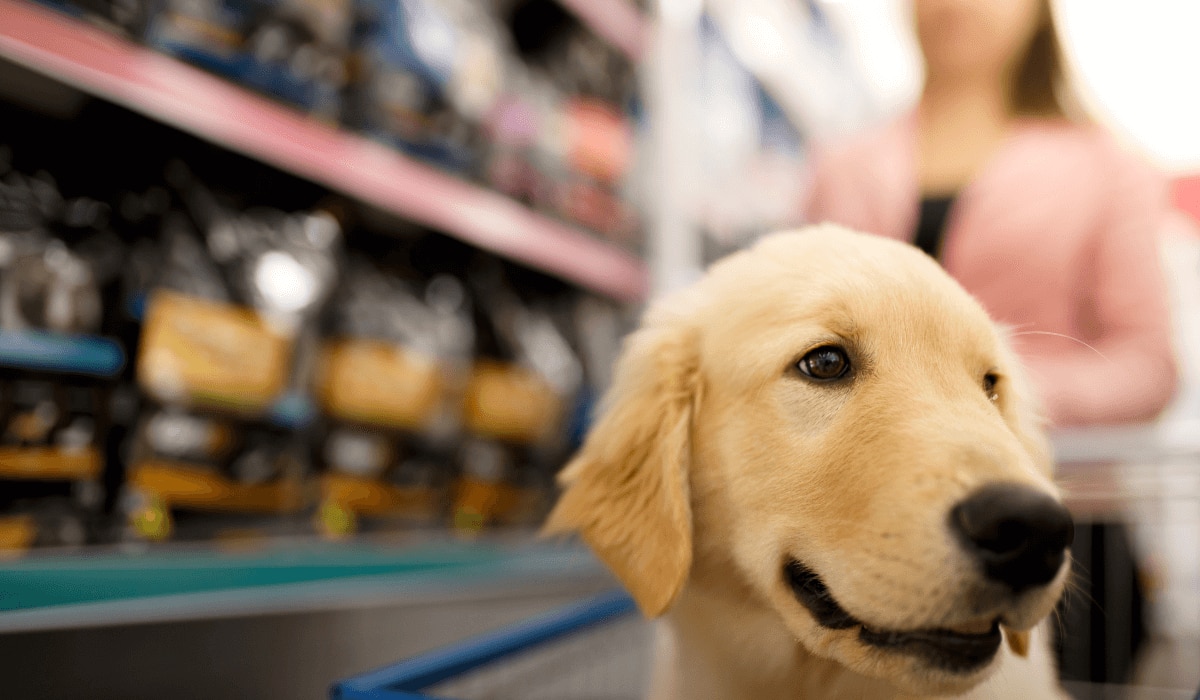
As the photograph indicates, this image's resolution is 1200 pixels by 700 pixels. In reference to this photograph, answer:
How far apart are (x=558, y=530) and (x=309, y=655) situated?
1.85 ft

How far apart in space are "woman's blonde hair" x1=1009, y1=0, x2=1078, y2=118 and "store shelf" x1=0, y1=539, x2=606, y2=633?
155 centimetres

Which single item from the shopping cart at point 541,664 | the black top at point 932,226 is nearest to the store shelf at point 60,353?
the shopping cart at point 541,664

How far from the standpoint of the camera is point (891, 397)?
75 centimetres

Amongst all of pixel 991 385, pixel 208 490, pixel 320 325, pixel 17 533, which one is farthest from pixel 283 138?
pixel 991 385

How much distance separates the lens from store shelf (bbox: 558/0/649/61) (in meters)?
2.35

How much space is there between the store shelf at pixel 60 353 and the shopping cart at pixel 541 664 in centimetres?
80

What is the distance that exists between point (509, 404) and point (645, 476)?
1142mm

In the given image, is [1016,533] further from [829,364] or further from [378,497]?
[378,497]

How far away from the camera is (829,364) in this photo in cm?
82

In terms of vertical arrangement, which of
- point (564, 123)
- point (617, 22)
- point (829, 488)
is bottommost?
point (829, 488)

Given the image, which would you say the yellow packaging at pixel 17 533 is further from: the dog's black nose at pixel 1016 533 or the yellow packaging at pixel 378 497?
the dog's black nose at pixel 1016 533

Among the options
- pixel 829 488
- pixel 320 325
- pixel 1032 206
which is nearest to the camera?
pixel 829 488

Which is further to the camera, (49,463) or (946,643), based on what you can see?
(49,463)

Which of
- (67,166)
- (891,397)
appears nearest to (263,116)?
(67,166)
